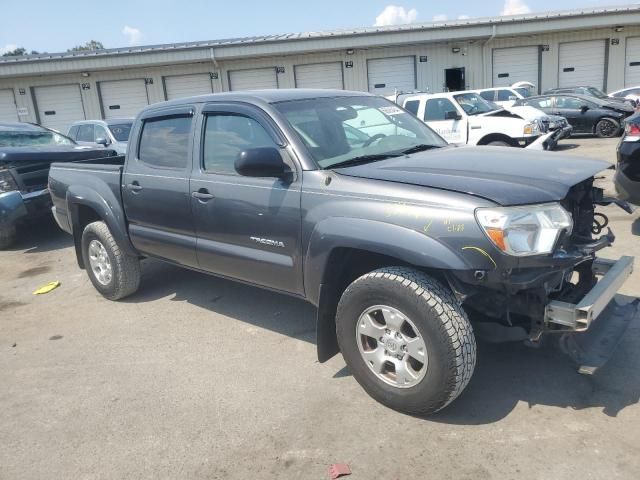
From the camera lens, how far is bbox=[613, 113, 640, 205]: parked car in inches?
226

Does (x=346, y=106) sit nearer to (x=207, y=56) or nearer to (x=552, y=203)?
(x=552, y=203)

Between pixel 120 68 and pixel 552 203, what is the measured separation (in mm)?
26747

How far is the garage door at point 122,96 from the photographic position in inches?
1059

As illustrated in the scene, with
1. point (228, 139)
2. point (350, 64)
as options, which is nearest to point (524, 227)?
point (228, 139)

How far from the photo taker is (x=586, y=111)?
661 inches

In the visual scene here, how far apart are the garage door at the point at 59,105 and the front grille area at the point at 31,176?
2093 centimetres

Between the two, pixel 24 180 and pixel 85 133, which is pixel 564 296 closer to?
pixel 24 180

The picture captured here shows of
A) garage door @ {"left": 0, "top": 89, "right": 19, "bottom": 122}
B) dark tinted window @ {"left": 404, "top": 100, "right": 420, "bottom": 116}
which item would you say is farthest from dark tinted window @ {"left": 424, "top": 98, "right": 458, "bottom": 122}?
garage door @ {"left": 0, "top": 89, "right": 19, "bottom": 122}

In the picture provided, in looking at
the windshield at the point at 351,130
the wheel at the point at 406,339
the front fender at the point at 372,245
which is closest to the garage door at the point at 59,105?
the windshield at the point at 351,130

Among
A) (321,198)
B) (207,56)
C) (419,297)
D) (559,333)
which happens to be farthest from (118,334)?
(207,56)

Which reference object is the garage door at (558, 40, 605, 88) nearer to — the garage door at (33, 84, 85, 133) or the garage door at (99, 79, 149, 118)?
the garage door at (99, 79, 149, 118)

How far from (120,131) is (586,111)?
13.4 metres

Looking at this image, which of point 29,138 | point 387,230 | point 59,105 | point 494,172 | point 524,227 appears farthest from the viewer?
point 59,105

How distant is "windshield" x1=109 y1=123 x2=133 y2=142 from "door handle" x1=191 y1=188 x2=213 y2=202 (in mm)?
9162
